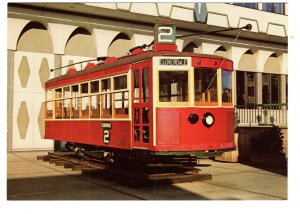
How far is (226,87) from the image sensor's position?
9.27 meters

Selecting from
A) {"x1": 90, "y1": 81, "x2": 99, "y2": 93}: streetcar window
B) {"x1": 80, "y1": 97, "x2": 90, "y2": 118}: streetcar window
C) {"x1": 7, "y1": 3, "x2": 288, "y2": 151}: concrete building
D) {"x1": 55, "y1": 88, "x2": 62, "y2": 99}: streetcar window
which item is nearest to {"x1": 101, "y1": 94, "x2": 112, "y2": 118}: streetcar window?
{"x1": 90, "y1": 81, "x2": 99, "y2": 93}: streetcar window

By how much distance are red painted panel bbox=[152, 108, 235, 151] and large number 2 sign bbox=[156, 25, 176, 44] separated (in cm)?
180

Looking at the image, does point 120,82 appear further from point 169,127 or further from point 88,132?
point 88,132

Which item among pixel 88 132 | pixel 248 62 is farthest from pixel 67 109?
pixel 248 62

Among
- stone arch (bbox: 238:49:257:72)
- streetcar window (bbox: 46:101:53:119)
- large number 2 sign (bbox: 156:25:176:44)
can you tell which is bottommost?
streetcar window (bbox: 46:101:53:119)

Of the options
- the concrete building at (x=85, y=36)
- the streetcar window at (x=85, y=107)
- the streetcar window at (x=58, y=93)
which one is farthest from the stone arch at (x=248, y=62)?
the streetcar window at (x=85, y=107)

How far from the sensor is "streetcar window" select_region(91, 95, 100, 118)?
10.4m

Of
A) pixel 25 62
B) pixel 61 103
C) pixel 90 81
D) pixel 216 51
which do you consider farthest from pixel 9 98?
pixel 216 51

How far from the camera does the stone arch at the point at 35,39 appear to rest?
55.5 ft

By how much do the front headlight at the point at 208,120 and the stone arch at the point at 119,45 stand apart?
36.6ft

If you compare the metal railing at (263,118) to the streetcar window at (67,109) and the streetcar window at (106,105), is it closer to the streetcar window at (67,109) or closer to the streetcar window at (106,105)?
the streetcar window at (67,109)

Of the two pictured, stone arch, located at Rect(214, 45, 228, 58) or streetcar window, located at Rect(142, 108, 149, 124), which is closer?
streetcar window, located at Rect(142, 108, 149, 124)

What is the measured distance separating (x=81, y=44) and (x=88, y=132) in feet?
27.4

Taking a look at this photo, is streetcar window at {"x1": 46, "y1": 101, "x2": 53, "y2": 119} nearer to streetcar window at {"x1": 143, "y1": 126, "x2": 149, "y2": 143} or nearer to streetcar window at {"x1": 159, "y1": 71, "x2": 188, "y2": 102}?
streetcar window at {"x1": 143, "y1": 126, "x2": 149, "y2": 143}
